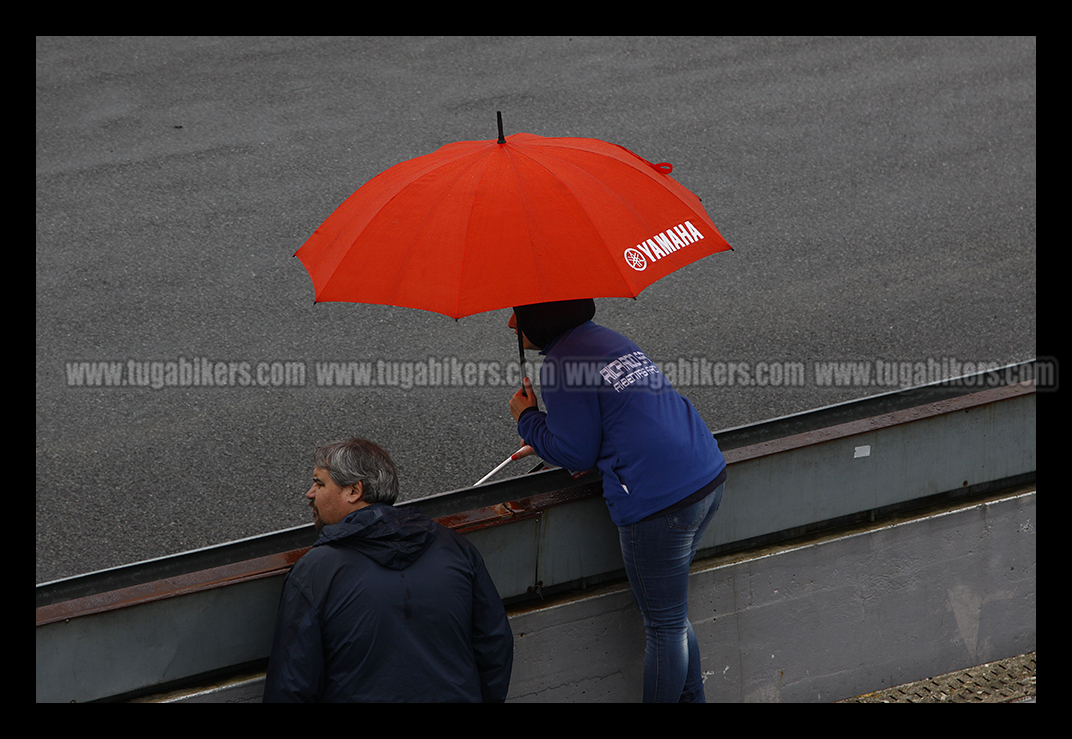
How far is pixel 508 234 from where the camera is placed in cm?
327

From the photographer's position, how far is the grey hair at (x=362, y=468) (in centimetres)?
313

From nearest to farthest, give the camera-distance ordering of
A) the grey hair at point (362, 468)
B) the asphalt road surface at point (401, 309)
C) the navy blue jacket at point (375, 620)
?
1. the navy blue jacket at point (375, 620)
2. the grey hair at point (362, 468)
3. the asphalt road surface at point (401, 309)

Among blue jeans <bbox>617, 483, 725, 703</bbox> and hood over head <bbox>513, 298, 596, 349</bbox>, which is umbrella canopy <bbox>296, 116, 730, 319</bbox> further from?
blue jeans <bbox>617, 483, 725, 703</bbox>

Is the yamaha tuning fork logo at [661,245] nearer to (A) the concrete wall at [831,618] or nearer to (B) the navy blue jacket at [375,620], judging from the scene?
(B) the navy blue jacket at [375,620]

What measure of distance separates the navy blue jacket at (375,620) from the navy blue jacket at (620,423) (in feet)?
1.96

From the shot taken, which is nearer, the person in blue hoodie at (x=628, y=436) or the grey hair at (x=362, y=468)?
the grey hair at (x=362, y=468)

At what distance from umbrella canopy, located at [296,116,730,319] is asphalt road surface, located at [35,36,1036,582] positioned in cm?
236

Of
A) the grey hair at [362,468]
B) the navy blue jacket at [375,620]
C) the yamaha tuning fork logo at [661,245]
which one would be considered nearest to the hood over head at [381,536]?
the navy blue jacket at [375,620]

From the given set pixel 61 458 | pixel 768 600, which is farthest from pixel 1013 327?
pixel 61 458

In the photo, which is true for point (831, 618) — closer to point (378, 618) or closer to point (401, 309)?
point (378, 618)

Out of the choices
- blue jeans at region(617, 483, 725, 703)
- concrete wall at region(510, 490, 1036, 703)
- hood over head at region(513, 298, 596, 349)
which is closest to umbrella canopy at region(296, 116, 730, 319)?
hood over head at region(513, 298, 596, 349)

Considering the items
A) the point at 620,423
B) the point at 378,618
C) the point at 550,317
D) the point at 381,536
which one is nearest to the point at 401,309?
the point at 550,317

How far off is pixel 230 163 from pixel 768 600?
644 cm

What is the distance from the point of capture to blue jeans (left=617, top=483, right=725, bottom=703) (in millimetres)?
3402
